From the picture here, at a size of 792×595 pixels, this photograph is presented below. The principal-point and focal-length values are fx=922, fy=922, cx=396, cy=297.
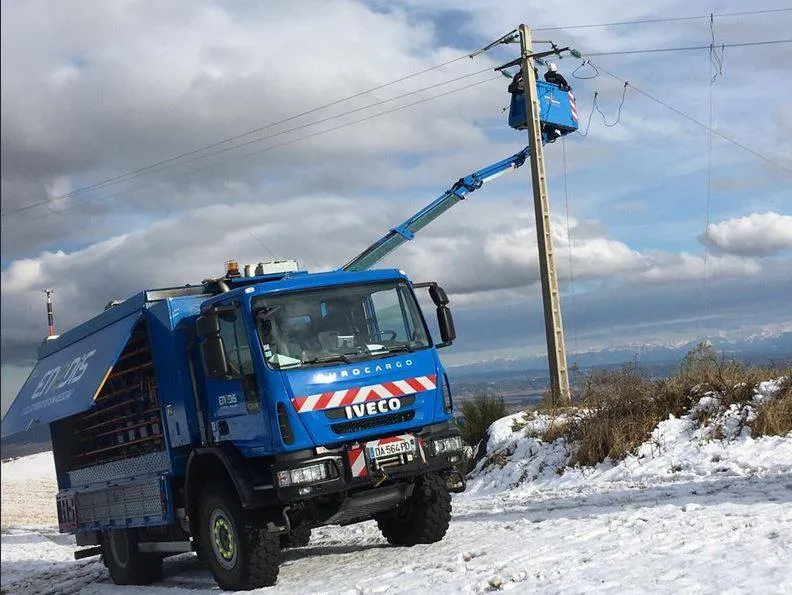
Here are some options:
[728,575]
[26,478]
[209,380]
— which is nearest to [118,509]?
[209,380]

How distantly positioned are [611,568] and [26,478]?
38106 mm

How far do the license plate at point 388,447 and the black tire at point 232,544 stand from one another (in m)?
1.26

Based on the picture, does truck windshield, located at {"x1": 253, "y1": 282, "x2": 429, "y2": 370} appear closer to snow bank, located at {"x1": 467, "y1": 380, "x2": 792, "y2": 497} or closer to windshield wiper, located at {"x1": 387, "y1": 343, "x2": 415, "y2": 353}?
windshield wiper, located at {"x1": 387, "y1": 343, "x2": 415, "y2": 353}

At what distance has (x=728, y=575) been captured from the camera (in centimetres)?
682

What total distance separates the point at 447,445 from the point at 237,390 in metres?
2.17

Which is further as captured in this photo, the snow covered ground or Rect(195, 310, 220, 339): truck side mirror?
Rect(195, 310, 220, 339): truck side mirror

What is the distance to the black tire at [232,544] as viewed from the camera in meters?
8.76

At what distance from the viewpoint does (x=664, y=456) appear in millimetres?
13281

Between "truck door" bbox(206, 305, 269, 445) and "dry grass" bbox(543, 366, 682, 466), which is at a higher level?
"truck door" bbox(206, 305, 269, 445)

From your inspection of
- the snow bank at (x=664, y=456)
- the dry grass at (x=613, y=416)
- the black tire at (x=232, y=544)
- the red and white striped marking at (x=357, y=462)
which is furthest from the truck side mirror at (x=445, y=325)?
the dry grass at (x=613, y=416)

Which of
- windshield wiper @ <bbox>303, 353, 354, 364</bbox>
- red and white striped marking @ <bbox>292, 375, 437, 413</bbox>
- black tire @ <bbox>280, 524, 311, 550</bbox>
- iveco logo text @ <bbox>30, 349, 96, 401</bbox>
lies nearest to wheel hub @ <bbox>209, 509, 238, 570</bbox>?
black tire @ <bbox>280, 524, 311, 550</bbox>

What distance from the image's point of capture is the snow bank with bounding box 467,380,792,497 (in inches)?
476

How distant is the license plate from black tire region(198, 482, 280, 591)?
126cm

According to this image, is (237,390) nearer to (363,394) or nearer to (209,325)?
(209,325)
